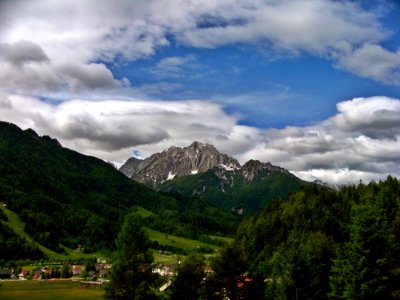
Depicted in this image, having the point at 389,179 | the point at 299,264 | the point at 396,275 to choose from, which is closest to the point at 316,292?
the point at 299,264

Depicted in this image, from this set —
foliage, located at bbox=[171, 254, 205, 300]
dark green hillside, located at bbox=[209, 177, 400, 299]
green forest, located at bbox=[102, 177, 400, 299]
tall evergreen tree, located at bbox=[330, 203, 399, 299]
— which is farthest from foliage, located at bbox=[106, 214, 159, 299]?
tall evergreen tree, located at bbox=[330, 203, 399, 299]

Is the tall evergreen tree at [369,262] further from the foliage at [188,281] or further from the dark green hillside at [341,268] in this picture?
the foliage at [188,281]

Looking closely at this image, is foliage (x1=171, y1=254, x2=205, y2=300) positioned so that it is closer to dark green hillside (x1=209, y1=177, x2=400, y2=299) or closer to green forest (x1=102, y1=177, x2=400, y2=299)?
green forest (x1=102, y1=177, x2=400, y2=299)

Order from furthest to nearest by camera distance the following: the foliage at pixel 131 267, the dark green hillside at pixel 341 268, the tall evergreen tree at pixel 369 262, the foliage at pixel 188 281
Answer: the foliage at pixel 188 281 → the foliage at pixel 131 267 → the dark green hillside at pixel 341 268 → the tall evergreen tree at pixel 369 262

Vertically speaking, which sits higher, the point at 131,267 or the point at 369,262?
the point at 369,262

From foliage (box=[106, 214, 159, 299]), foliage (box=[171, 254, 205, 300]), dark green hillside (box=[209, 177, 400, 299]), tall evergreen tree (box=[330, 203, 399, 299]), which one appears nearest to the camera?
tall evergreen tree (box=[330, 203, 399, 299])

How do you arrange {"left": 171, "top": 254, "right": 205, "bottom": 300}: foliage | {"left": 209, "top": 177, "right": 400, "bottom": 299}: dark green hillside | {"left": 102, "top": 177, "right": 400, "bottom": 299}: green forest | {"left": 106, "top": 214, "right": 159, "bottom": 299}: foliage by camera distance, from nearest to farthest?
1. {"left": 209, "top": 177, "right": 400, "bottom": 299}: dark green hillside
2. {"left": 102, "top": 177, "right": 400, "bottom": 299}: green forest
3. {"left": 106, "top": 214, "right": 159, "bottom": 299}: foliage
4. {"left": 171, "top": 254, "right": 205, "bottom": 300}: foliage

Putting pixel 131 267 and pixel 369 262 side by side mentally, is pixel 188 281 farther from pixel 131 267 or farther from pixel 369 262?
pixel 369 262

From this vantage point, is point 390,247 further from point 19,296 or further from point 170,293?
point 19,296

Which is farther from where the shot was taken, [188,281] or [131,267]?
[188,281]

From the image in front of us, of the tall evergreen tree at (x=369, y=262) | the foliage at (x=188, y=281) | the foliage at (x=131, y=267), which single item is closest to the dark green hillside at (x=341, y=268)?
the tall evergreen tree at (x=369, y=262)

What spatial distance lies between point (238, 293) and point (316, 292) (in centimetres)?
1049

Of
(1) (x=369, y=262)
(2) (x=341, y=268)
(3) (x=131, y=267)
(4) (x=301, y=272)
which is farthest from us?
(4) (x=301, y=272)

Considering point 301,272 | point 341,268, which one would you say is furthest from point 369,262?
point 301,272
